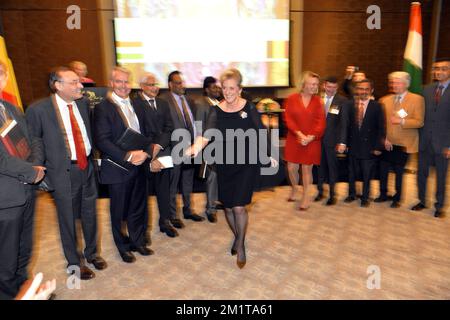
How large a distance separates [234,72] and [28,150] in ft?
5.05

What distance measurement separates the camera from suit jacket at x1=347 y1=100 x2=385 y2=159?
13.4 feet

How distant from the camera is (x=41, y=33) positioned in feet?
24.9

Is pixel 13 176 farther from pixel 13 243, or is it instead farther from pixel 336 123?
pixel 336 123

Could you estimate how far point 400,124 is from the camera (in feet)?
13.1

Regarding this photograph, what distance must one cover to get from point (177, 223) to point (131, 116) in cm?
141

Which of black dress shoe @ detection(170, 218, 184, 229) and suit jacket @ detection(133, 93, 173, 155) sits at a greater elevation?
suit jacket @ detection(133, 93, 173, 155)

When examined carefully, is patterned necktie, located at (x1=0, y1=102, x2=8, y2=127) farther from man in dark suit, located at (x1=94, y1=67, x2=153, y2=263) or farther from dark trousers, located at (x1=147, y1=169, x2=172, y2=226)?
dark trousers, located at (x1=147, y1=169, x2=172, y2=226)

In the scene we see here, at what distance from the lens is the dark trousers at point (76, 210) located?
8.48 ft

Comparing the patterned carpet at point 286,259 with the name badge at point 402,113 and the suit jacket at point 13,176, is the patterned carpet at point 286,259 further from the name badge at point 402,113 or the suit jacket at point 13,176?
the name badge at point 402,113

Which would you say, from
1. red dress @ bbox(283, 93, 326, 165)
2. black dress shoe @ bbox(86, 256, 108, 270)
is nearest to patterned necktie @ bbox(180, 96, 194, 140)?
red dress @ bbox(283, 93, 326, 165)

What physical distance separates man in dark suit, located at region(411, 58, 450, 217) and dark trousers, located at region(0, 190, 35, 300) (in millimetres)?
3881

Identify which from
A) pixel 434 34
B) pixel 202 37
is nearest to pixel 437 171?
pixel 202 37

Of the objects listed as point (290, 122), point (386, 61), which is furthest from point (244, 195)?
point (386, 61)

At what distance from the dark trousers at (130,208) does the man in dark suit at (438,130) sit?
3.08 m
